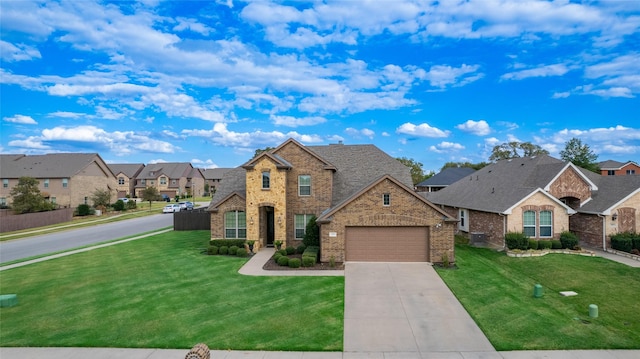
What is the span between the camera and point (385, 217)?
19.4 meters

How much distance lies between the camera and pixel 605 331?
10.8 metres

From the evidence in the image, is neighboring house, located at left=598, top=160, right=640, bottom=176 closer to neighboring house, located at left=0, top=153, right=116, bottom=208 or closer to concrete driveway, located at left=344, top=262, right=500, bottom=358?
concrete driveway, located at left=344, top=262, right=500, bottom=358

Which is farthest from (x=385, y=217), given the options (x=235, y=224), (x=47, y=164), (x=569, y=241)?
(x=47, y=164)

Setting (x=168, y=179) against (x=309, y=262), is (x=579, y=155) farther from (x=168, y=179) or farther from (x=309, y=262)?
(x=168, y=179)

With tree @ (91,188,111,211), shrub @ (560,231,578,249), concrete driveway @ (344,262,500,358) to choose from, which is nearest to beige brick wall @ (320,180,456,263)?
concrete driveway @ (344,262,500,358)

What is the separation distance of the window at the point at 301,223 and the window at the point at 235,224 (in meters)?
3.40

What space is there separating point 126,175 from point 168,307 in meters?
75.9

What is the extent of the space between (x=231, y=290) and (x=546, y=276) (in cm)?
1442

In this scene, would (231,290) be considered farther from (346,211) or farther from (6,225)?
(6,225)

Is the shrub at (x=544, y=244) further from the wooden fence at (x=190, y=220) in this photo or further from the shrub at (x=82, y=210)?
the shrub at (x=82, y=210)

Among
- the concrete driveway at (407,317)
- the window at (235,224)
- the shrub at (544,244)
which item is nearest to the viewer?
the concrete driveway at (407,317)

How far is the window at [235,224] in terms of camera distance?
23.7 metres

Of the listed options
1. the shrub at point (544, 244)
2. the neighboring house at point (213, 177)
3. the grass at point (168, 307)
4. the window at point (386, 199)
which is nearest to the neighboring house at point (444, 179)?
the shrub at point (544, 244)

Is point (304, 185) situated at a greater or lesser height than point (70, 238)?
greater
